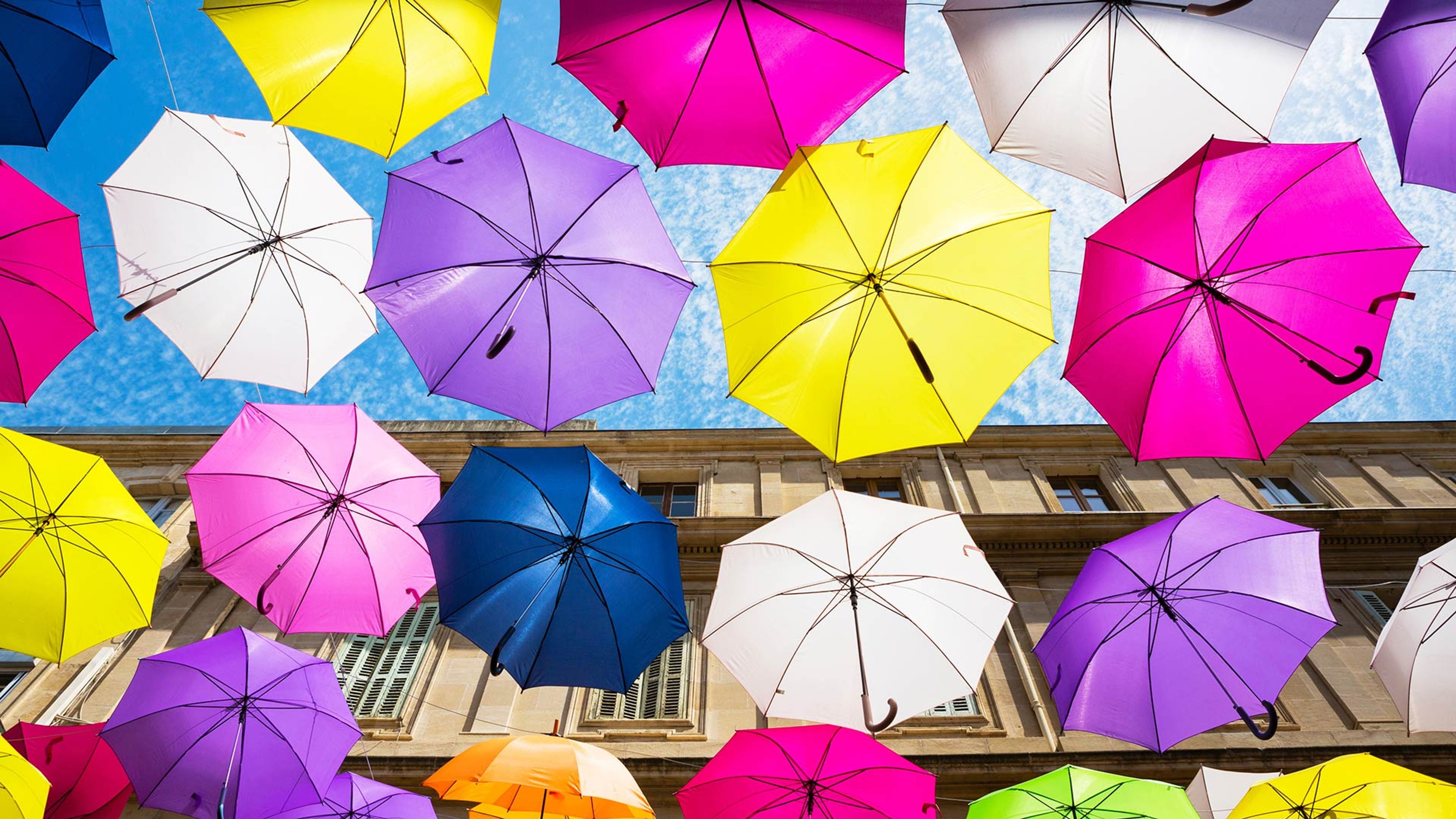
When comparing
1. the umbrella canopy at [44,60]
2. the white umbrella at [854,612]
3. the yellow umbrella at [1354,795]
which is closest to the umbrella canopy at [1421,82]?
the white umbrella at [854,612]

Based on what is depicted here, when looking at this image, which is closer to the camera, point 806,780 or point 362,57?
point 362,57

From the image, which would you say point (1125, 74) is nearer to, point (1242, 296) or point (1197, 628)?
point (1242, 296)

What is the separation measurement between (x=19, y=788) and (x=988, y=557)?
1305 cm

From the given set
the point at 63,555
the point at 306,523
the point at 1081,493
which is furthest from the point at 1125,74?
the point at 1081,493

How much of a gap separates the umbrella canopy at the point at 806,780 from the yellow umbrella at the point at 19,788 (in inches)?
213

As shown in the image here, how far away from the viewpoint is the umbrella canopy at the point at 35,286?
6328 mm

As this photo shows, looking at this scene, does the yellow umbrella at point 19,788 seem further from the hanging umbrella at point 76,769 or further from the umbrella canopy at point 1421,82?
the umbrella canopy at point 1421,82

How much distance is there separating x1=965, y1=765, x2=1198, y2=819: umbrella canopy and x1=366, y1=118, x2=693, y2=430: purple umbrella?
5.52 meters

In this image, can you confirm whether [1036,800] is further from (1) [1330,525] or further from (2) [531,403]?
(1) [1330,525]

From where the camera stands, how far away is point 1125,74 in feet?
18.9

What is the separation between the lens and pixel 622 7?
5.86 metres

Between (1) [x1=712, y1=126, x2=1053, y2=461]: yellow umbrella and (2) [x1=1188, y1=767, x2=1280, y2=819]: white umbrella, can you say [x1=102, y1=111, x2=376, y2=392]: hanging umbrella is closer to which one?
(1) [x1=712, y1=126, x2=1053, y2=461]: yellow umbrella

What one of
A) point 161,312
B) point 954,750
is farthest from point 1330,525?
point 161,312

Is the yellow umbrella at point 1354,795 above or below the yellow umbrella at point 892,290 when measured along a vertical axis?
below
